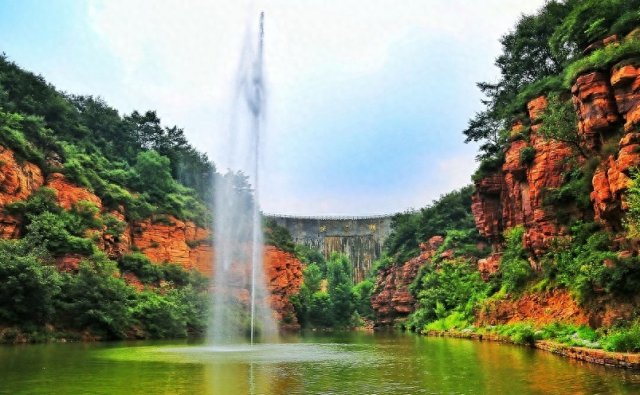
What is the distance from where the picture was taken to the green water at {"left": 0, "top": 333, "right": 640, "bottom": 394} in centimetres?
1098

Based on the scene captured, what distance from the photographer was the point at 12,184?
35.2 metres

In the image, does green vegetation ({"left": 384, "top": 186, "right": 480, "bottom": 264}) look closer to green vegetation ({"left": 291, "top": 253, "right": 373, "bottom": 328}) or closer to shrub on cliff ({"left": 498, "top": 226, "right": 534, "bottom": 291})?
green vegetation ({"left": 291, "top": 253, "right": 373, "bottom": 328})

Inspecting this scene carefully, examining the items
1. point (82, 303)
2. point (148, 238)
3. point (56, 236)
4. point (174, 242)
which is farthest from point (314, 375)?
point (174, 242)

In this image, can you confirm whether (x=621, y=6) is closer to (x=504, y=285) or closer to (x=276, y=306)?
(x=504, y=285)

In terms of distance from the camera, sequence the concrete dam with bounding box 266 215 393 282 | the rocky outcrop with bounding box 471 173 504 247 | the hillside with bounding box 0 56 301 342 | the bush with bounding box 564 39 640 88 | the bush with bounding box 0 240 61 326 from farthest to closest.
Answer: the concrete dam with bounding box 266 215 393 282 < the rocky outcrop with bounding box 471 173 504 247 < the hillside with bounding box 0 56 301 342 < the bush with bounding box 0 240 61 326 < the bush with bounding box 564 39 640 88

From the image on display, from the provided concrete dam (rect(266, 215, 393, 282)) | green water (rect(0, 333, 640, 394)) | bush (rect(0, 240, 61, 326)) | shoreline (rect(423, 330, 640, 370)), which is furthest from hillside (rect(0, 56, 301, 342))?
concrete dam (rect(266, 215, 393, 282))

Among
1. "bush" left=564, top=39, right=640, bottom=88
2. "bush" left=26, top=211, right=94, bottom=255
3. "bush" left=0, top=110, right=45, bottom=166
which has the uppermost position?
"bush" left=0, top=110, right=45, bottom=166

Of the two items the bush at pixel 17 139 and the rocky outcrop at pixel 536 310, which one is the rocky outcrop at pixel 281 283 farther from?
the rocky outcrop at pixel 536 310

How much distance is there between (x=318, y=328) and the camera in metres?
67.6

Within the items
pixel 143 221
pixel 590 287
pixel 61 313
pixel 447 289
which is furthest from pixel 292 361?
pixel 143 221

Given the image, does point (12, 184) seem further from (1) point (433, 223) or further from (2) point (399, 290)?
(1) point (433, 223)

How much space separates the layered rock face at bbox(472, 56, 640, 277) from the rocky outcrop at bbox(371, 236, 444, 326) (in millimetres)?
23819

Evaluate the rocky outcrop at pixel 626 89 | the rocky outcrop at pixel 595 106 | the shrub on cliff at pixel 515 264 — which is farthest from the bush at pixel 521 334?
the rocky outcrop at pixel 626 89

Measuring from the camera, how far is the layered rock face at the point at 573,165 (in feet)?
67.8
